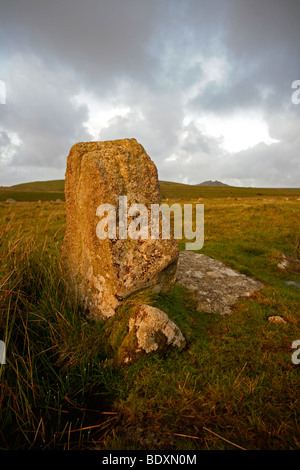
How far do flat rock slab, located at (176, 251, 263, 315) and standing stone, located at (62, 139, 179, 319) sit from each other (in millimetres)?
1295

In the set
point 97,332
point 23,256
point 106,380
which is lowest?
point 106,380

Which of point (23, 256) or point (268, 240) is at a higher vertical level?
point (23, 256)

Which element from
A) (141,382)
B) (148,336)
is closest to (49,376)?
(141,382)

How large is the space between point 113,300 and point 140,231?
56.9 inches

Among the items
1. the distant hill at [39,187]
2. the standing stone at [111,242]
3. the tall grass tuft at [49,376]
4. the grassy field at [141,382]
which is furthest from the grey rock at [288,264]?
the distant hill at [39,187]

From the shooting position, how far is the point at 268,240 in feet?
43.4

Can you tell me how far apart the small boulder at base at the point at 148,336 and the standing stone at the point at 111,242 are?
639mm

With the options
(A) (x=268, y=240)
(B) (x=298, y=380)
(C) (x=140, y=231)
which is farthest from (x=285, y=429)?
(A) (x=268, y=240)

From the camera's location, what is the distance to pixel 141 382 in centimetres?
362

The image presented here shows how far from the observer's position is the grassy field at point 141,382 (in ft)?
9.57

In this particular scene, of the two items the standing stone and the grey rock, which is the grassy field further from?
the grey rock

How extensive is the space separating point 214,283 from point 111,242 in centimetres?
353

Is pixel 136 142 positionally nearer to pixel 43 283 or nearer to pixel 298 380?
pixel 43 283

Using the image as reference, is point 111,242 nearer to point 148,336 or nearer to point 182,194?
point 148,336
